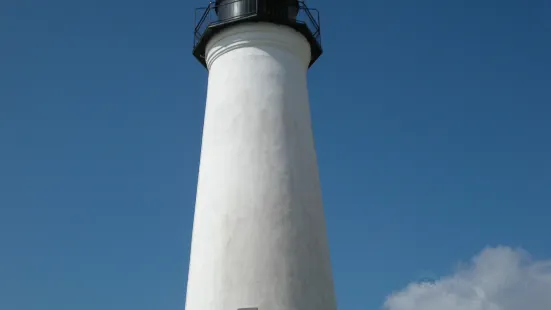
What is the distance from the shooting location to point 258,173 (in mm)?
10664

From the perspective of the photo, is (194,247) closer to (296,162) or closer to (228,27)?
(296,162)

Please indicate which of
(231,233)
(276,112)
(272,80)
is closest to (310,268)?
(231,233)

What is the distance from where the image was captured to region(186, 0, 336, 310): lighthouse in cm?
996

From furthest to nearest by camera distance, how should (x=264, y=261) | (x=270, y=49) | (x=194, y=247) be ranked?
(x=270, y=49) → (x=194, y=247) → (x=264, y=261)

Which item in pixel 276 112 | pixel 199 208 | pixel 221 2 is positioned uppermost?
pixel 221 2

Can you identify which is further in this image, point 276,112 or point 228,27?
point 228,27

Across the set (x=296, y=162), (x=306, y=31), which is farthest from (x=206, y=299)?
(x=306, y=31)

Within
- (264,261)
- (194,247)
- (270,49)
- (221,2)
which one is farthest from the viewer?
(221,2)

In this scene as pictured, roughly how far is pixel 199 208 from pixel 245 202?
1.24 metres

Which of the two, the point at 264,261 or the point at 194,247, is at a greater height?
the point at 194,247

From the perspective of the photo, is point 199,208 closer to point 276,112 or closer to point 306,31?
point 276,112

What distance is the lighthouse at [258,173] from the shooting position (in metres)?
9.96

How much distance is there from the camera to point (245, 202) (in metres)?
10.5

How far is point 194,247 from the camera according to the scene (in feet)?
35.9
